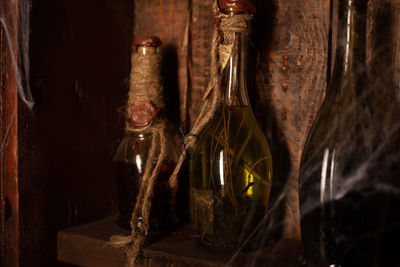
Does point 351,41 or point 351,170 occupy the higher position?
point 351,41

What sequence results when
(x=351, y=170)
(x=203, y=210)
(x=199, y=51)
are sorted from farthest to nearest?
(x=199, y=51) < (x=203, y=210) < (x=351, y=170)

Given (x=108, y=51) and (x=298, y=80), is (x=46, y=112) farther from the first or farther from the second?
(x=298, y=80)

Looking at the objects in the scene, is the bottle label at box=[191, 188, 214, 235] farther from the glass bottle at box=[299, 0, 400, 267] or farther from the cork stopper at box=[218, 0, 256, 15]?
the cork stopper at box=[218, 0, 256, 15]

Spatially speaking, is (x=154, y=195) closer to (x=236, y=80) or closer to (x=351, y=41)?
(x=236, y=80)

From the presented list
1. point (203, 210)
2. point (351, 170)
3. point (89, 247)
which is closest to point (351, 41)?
point (351, 170)

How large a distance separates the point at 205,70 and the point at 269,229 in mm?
275

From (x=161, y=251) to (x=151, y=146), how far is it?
0.52 feet

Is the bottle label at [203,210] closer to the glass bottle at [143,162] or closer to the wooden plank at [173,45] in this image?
the glass bottle at [143,162]

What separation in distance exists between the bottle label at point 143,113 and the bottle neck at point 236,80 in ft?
0.41

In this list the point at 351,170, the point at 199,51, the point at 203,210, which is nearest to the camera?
the point at 351,170

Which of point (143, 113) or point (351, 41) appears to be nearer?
point (351, 41)

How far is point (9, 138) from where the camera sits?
0.61 meters

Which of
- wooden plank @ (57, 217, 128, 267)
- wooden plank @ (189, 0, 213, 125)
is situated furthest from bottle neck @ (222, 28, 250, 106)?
wooden plank @ (57, 217, 128, 267)

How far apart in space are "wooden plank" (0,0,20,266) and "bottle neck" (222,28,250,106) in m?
0.29
